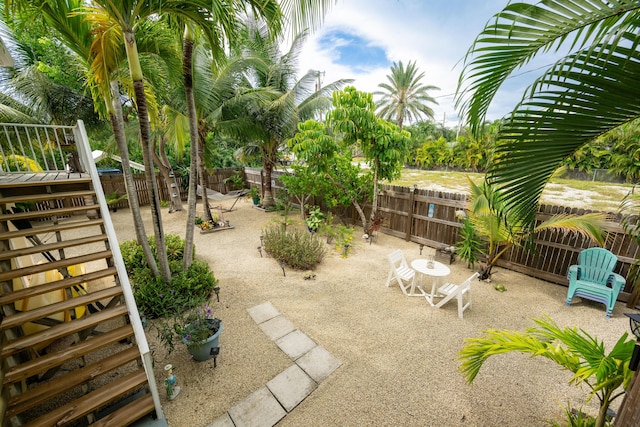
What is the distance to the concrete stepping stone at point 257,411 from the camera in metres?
2.43

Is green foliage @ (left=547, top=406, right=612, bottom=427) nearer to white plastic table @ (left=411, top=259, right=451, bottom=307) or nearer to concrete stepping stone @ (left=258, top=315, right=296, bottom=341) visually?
white plastic table @ (left=411, top=259, right=451, bottom=307)

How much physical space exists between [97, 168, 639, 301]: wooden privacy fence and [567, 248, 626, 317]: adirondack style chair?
1.17ft

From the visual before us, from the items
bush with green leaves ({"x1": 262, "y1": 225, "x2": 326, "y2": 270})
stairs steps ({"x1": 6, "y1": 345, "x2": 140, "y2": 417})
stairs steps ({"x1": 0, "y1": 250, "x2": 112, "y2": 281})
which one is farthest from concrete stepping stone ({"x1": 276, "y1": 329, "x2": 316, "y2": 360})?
stairs steps ({"x1": 0, "y1": 250, "x2": 112, "y2": 281})

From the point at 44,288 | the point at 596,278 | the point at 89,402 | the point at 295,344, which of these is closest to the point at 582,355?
the point at 295,344

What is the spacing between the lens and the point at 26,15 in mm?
3031

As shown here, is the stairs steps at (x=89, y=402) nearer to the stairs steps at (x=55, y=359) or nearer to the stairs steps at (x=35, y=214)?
the stairs steps at (x=55, y=359)

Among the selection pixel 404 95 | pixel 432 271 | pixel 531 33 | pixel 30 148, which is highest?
pixel 404 95

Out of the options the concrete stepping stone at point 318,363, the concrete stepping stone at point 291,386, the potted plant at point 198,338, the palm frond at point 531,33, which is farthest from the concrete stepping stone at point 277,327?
the palm frond at point 531,33

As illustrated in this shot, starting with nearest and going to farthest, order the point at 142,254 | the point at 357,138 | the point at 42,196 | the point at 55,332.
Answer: the point at 55,332, the point at 42,196, the point at 142,254, the point at 357,138

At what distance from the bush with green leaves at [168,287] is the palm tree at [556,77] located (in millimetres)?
4127

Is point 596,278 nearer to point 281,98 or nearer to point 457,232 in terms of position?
point 457,232

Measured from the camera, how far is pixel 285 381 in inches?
113

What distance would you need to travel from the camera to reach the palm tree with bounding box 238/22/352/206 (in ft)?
28.2

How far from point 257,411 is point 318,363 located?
0.88m
